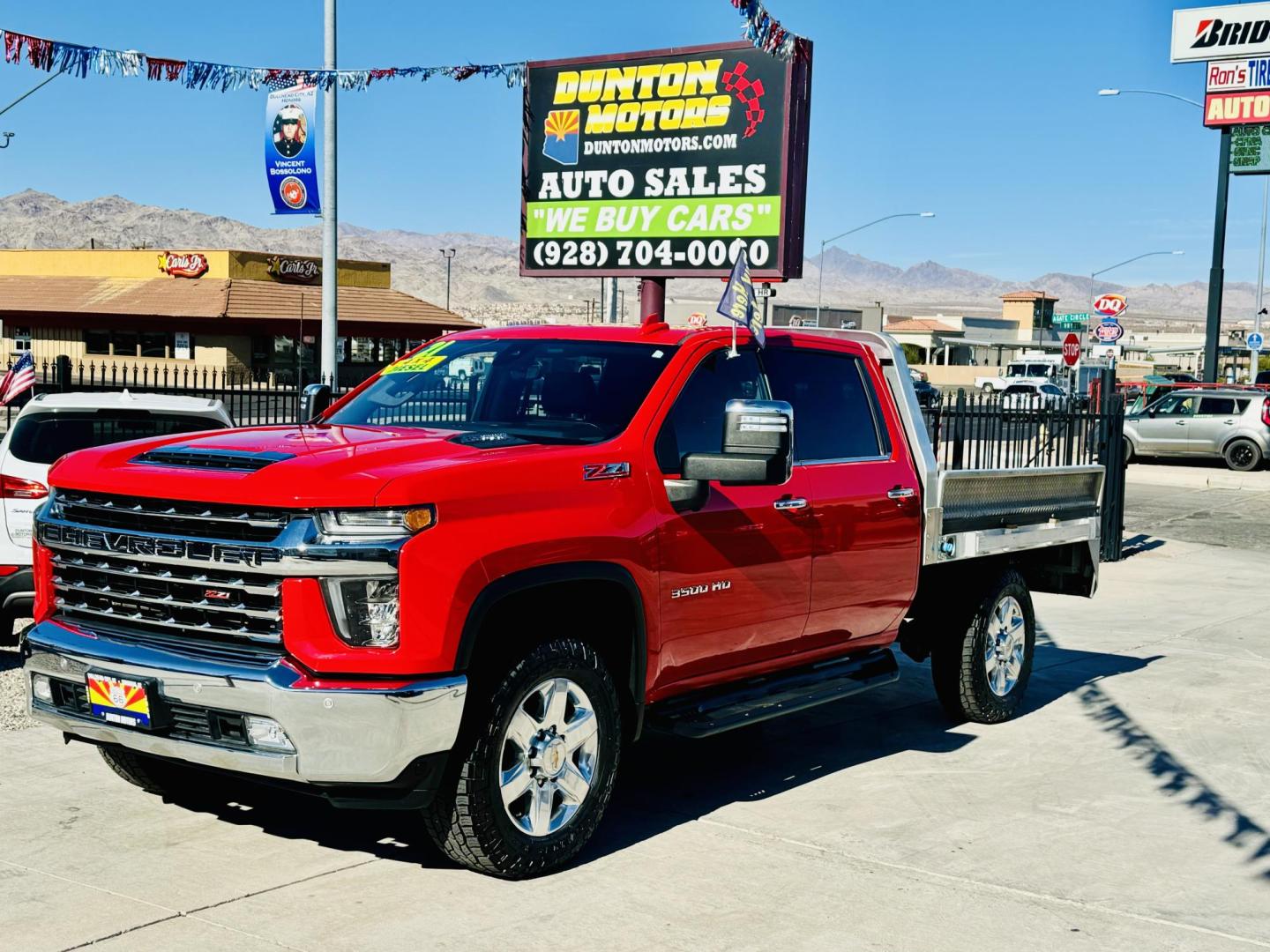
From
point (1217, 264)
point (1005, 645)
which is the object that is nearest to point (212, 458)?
point (1005, 645)

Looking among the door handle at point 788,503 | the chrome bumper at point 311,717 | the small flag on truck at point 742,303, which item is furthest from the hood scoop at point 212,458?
the door handle at point 788,503

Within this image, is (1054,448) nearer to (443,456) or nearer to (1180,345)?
(443,456)

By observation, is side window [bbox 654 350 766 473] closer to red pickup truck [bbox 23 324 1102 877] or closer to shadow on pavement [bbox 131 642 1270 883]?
red pickup truck [bbox 23 324 1102 877]

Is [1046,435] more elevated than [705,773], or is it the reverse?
[1046,435]

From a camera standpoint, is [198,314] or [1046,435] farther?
[198,314]

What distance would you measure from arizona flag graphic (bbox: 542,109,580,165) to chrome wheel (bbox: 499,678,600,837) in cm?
1084

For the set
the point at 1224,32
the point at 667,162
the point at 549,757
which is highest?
the point at 1224,32

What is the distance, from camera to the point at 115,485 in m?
5.31

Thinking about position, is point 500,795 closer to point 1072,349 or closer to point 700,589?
point 700,589

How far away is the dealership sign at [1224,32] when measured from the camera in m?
46.7

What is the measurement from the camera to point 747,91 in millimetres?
14422

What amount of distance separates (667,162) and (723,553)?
950 centimetres

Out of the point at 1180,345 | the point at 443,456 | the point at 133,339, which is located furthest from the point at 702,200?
the point at 1180,345

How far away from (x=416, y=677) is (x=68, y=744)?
124 inches
